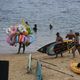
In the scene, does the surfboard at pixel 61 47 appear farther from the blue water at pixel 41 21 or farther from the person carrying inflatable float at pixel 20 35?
the blue water at pixel 41 21

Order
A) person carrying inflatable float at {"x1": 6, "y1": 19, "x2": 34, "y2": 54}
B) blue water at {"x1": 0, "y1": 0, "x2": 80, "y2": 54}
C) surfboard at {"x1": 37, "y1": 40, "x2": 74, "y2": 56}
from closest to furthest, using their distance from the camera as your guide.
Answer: surfboard at {"x1": 37, "y1": 40, "x2": 74, "y2": 56} < person carrying inflatable float at {"x1": 6, "y1": 19, "x2": 34, "y2": 54} < blue water at {"x1": 0, "y1": 0, "x2": 80, "y2": 54}

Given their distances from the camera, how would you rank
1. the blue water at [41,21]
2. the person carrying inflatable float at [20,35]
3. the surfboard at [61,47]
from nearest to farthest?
the surfboard at [61,47], the person carrying inflatable float at [20,35], the blue water at [41,21]

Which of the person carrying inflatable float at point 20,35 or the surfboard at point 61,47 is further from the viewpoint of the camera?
the person carrying inflatable float at point 20,35

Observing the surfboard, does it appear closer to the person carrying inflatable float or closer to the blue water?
the person carrying inflatable float

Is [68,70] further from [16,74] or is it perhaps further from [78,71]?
[16,74]

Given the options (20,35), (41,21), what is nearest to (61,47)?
(20,35)

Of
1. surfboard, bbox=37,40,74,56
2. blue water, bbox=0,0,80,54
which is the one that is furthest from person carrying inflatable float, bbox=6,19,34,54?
blue water, bbox=0,0,80,54

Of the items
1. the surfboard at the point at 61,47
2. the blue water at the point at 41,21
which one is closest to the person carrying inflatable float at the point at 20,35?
the surfboard at the point at 61,47

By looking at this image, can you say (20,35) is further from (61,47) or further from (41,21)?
(41,21)

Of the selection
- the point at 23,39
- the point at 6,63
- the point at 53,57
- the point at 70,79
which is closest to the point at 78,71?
the point at 70,79

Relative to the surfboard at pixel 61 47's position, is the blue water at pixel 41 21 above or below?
above

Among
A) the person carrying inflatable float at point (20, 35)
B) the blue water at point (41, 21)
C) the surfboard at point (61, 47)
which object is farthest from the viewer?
the blue water at point (41, 21)

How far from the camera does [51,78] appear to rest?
33.7 ft

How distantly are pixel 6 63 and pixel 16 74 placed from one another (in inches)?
370
